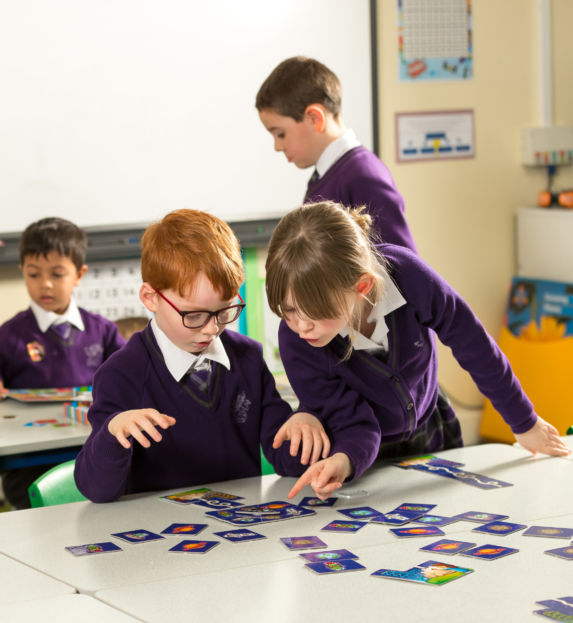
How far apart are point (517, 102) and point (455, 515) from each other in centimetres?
340

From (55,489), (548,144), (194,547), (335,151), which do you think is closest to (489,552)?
(194,547)

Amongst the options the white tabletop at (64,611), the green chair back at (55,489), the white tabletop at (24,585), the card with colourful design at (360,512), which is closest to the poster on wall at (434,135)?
the green chair back at (55,489)

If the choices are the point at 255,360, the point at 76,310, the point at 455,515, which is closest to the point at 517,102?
the point at 76,310

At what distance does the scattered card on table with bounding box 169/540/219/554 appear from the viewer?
153 cm

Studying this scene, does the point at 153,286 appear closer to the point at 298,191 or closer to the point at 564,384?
the point at 298,191

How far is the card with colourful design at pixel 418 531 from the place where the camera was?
5.14 feet

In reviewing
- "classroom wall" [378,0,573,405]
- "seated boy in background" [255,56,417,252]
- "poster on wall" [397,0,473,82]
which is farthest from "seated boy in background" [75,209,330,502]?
"poster on wall" [397,0,473,82]

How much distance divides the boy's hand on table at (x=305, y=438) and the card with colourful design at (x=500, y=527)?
1.17 ft

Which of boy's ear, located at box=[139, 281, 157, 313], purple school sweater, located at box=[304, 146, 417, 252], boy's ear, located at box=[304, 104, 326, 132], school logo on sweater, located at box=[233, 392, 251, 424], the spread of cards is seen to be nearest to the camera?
the spread of cards

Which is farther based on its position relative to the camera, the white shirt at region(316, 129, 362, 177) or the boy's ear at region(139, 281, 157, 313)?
the white shirt at region(316, 129, 362, 177)

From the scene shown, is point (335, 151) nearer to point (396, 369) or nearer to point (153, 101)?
point (396, 369)

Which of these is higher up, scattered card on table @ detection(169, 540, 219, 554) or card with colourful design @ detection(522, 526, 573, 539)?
card with colourful design @ detection(522, 526, 573, 539)

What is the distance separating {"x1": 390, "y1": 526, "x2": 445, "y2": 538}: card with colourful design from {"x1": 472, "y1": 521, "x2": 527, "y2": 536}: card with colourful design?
60mm

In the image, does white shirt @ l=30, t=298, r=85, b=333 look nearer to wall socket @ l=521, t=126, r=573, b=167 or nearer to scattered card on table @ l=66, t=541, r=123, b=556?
scattered card on table @ l=66, t=541, r=123, b=556
